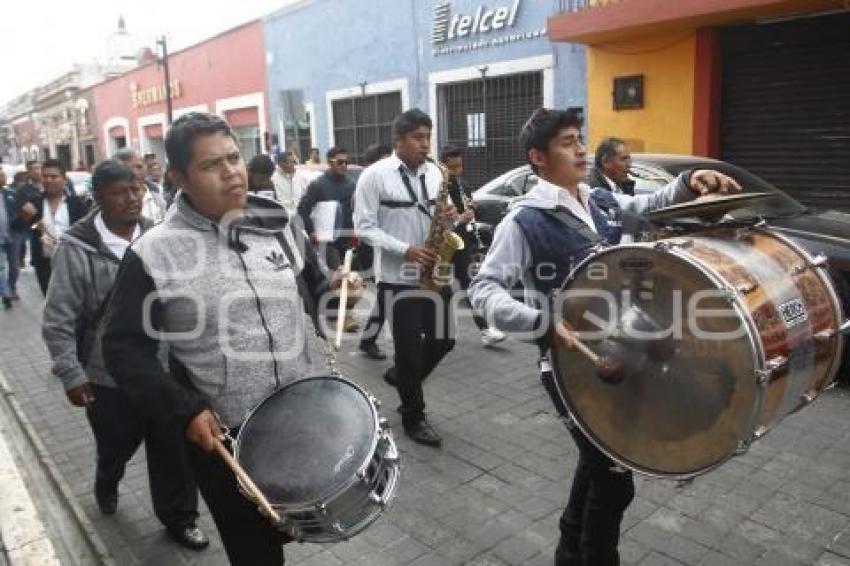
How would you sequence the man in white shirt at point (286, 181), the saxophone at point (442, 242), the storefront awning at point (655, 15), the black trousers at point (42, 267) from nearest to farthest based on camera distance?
1. the saxophone at point (442, 242)
2. the black trousers at point (42, 267)
3. the storefront awning at point (655, 15)
4. the man in white shirt at point (286, 181)

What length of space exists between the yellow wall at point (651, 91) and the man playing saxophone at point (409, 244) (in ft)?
22.0

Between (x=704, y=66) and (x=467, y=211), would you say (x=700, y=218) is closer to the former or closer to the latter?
(x=467, y=211)

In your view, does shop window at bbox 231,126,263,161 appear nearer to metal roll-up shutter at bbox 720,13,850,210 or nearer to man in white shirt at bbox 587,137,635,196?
metal roll-up shutter at bbox 720,13,850,210

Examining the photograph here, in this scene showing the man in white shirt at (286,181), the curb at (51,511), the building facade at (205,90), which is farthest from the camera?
the building facade at (205,90)

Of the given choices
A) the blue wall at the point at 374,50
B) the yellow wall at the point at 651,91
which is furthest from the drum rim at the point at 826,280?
the blue wall at the point at 374,50

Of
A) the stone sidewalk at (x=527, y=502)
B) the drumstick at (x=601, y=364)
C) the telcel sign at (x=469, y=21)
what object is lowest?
the stone sidewalk at (x=527, y=502)

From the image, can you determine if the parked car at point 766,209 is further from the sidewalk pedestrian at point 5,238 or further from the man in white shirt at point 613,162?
the sidewalk pedestrian at point 5,238

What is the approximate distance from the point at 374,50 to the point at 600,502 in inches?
574

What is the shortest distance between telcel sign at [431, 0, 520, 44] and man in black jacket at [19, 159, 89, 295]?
759 cm

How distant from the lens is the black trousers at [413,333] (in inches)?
174

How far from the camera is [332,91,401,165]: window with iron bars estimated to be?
51.9ft

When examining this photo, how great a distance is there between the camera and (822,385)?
2566 mm

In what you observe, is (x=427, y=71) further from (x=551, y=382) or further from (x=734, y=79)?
(x=551, y=382)

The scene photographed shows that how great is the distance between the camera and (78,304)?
3.35 metres
